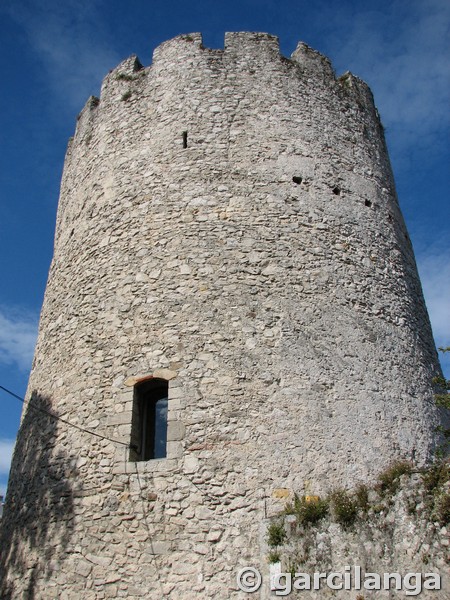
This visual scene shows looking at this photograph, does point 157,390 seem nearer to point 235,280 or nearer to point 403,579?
point 235,280

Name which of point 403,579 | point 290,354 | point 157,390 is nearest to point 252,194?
point 290,354

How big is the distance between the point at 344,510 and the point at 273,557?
3.36ft

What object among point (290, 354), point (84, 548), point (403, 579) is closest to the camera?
point (403, 579)

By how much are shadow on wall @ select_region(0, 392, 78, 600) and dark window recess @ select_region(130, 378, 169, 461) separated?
3.12 feet

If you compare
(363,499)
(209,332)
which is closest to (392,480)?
(363,499)

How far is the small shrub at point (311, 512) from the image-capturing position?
21.4ft

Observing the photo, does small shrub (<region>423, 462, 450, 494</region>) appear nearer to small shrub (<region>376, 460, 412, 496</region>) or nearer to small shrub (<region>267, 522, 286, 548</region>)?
small shrub (<region>376, 460, 412, 496</region>)

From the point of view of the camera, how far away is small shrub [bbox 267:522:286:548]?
671 centimetres

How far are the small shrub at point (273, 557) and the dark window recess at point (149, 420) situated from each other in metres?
2.04

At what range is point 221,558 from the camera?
6.90 meters

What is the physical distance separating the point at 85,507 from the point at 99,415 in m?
1.24

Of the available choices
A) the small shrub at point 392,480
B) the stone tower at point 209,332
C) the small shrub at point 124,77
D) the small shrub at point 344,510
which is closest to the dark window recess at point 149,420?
the stone tower at point 209,332

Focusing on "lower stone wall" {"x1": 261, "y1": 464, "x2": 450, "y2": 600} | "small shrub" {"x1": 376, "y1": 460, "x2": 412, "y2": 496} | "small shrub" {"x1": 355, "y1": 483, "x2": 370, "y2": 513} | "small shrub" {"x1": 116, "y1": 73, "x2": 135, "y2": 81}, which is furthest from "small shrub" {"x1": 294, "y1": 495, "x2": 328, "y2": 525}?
"small shrub" {"x1": 116, "y1": 73, "x2": 135, "y2": 81}

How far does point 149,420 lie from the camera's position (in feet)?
27.9
